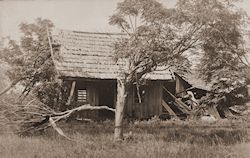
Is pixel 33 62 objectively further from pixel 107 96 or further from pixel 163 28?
pixel 163 28

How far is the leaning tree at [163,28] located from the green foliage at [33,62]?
4.19 meters

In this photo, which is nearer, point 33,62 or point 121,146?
point 121,146

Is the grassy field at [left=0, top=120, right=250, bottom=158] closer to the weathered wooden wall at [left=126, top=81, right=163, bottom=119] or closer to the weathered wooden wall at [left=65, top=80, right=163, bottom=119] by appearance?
the weathered wooden wall at [left=65, top=80, right=163, bottom=119]

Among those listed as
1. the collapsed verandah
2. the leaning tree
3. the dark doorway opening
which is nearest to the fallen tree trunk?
the leaning tree

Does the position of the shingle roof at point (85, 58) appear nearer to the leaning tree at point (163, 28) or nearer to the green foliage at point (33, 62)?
the green foliage at point (33, 62)

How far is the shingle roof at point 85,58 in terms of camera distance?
13.8 m

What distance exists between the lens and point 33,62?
12398mm

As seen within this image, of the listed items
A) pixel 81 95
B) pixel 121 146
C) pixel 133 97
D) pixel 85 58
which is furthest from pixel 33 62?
pixel 121 146

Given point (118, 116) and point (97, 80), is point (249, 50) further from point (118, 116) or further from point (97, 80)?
point (97, 80)

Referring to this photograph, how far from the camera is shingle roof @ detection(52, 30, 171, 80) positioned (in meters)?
13.8

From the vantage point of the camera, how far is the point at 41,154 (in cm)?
744

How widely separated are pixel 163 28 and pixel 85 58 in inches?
245

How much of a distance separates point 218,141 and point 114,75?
5942mm

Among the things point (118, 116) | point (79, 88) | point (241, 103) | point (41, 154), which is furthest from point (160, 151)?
point (241, 103)
